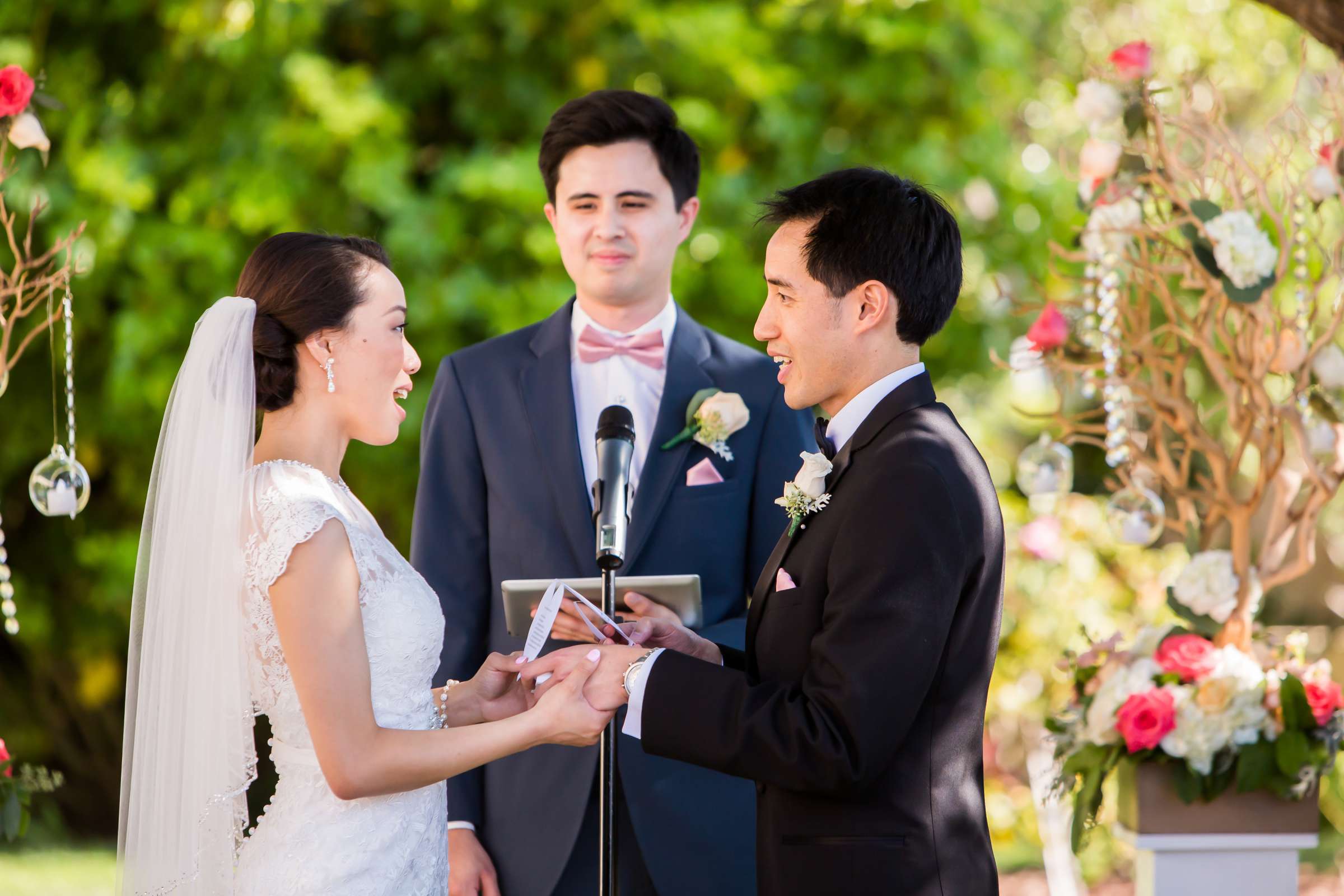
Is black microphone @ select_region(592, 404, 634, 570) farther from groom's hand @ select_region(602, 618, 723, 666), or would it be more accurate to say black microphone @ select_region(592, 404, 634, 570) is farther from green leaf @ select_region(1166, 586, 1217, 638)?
green leaf @ select_region(1166, 586, 1217, 638)

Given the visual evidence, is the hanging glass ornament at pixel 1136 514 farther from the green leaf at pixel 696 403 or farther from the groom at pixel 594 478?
the green leaf at pixel 696 403

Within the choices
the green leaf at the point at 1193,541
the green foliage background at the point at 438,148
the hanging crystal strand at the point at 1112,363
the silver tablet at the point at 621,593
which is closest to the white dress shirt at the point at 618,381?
the silver tablet at the point at 621,593

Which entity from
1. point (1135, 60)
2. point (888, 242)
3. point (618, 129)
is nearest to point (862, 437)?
→ point (888, 242)

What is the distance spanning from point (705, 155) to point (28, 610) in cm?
419

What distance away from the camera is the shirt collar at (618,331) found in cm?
→ 311

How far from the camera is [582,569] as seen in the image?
289cm

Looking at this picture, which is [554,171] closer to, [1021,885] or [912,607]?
[912,607]

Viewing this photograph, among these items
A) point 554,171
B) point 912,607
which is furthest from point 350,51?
point 912,607

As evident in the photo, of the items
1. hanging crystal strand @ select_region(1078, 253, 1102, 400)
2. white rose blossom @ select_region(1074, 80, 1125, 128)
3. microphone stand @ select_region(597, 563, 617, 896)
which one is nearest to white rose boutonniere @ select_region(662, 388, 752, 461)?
microphone stand @ select_region(597, 563, 617, 896)

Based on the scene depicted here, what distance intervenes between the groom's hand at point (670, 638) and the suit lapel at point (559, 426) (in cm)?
41

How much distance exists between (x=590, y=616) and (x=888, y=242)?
0.85m

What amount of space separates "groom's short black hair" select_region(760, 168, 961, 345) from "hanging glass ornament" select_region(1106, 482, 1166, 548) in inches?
53.4

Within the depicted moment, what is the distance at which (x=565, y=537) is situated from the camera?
2920 millimetres

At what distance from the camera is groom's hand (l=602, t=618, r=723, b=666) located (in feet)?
8.14
